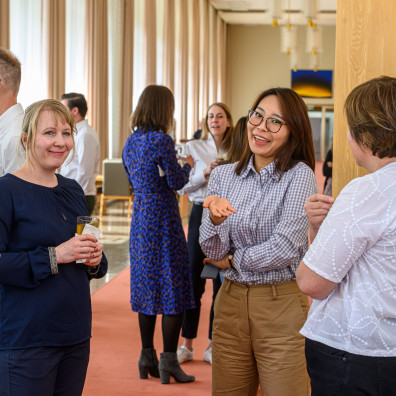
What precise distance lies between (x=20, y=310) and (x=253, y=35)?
24.8m

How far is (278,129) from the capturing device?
237cm

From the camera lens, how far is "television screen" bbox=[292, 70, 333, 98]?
26.3 metres

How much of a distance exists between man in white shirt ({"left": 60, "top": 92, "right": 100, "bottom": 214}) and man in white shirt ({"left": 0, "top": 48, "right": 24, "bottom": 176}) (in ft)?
8.77

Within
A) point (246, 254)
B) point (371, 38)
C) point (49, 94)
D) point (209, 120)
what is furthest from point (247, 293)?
point (49, 94)

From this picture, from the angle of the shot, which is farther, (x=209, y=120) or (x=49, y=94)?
(x=49, y=94)

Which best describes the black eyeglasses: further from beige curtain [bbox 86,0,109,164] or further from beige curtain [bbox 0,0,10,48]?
beige curtain [bbox 86,0,109,164]

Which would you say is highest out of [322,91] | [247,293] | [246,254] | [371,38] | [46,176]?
[322,91]

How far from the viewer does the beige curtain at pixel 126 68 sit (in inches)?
509

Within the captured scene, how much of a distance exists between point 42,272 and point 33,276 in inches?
1.6

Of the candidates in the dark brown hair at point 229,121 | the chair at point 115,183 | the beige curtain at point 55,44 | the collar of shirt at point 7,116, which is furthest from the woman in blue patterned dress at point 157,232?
the chair at point 115,183

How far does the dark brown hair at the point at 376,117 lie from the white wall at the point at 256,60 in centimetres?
2417

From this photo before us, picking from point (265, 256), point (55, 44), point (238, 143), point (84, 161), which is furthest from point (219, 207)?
point (55, 44)

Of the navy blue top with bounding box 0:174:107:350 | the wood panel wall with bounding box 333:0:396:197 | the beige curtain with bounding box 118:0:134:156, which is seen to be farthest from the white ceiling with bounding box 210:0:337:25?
the navy blue top with bounding box 0:174:107:350

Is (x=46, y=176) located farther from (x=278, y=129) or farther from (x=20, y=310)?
(x=278, y=129)
